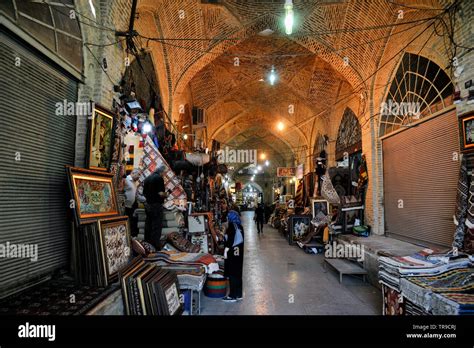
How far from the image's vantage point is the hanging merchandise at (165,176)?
225 inches

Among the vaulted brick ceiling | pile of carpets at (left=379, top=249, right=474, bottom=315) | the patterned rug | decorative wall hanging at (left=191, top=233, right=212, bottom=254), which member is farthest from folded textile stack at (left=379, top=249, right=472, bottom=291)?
the vaulted brick ceiling

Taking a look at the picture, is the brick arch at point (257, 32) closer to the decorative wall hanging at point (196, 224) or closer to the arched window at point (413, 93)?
the arched window at point (413, 93)

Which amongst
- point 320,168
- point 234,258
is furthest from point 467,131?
point 320,168

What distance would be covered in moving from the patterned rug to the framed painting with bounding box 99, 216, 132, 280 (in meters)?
0.24

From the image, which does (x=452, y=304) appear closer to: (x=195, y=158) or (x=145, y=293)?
(x=145, y=293)

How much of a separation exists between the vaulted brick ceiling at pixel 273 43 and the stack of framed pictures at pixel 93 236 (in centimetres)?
422

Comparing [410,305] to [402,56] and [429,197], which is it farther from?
[402,56]

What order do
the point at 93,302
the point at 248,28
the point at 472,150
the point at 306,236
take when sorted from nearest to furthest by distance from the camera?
the point at 93,302 < the point at 472,150 < the point at 248,28 < the point at 306,236

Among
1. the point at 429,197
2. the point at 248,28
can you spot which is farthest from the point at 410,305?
the point at 248,28

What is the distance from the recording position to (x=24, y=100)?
2.91 m

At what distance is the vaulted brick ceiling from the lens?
24.1 feet

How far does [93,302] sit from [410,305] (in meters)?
3.22

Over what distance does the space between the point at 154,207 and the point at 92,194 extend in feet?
5.23

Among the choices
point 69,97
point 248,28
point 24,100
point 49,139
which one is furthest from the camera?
point 248,28
